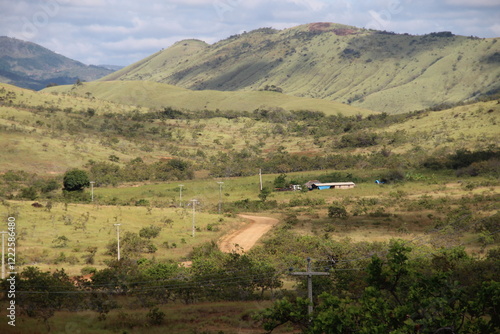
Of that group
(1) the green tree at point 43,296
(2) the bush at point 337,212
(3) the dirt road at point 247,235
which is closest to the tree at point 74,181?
(3) the dirt road at point 247,235

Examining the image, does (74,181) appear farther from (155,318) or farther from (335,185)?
(155,318)

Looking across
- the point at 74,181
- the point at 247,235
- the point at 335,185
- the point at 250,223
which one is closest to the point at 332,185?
the point at 335,185

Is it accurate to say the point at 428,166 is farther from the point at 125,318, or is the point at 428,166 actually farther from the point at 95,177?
the point at 125,318

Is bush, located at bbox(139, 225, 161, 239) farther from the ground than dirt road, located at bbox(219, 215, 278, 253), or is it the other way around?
bush, located at bbox(139, 225, 161, 239)

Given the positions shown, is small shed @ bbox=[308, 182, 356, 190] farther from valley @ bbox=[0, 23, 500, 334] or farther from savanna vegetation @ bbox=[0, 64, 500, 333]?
savanna vegetation @ bbox=[0, 64, 500, 333]

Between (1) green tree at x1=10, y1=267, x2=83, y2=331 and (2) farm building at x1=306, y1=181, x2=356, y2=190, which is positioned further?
(2) farm building at x1=306, y1=181, x2=356, y2=190

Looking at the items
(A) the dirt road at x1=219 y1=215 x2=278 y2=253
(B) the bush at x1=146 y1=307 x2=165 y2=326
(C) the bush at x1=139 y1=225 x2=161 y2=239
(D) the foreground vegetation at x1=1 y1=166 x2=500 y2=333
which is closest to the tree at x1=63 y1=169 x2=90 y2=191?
(D) the foreground vegetation at x1=1 y1=166 x2=500 y2=333

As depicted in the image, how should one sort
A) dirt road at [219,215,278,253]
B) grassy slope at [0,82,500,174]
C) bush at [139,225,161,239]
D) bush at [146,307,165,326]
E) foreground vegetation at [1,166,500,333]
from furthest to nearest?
grassy slope at [0,82,500,174]
bush at [139,225,161,239]
dirt road at [219,215,278,253]
bush at [146,307,165,326]
foreground vegetation at [1,166,500,333]

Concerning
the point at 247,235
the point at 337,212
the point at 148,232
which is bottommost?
the point at 247,235

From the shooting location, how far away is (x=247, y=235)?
169 feet

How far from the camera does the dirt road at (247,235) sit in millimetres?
45653

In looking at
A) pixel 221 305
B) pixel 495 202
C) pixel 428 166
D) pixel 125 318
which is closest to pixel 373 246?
pixel 221 305

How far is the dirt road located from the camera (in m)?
45.7

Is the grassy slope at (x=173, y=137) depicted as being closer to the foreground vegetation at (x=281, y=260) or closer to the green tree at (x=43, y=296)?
the foreground vegetation at (x=281, y=260)
